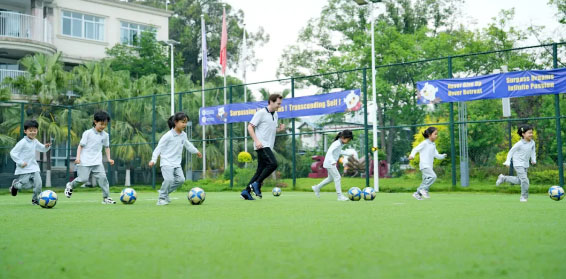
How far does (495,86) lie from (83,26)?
1155 inches

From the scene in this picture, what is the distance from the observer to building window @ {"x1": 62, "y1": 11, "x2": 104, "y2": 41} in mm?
36219

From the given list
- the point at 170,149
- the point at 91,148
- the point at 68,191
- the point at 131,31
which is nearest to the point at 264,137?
the point at 170,149

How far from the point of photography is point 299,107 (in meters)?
19.2

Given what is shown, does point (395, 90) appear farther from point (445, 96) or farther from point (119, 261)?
point (119, 261)

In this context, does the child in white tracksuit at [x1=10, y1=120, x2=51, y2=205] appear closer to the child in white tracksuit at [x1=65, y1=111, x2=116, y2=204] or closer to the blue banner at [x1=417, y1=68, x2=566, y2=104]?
the child in white tracksuit at [x1=65, y1=111, x2=116, y2=204]

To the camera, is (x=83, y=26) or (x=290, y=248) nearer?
(x=290, y=248)

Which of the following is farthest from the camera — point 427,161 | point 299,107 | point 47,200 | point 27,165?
point 299,107

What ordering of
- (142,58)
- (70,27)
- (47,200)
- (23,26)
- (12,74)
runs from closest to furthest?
(47,200) < (12,74) < (23,26) < (70,27) < (142,58)

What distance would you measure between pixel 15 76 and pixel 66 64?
6.79 m

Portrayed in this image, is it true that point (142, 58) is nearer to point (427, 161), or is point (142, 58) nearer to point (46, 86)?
point (46, 86)

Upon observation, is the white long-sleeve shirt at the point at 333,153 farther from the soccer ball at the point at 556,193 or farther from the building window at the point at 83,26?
the building window at the point at 83,26

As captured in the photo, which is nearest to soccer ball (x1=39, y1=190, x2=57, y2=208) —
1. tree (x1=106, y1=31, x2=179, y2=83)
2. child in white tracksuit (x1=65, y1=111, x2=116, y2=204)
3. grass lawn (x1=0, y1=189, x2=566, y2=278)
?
child in white tracksuit (x1=65, y1=111, x2=116, y2=204)

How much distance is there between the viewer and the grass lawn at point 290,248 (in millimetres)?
3143

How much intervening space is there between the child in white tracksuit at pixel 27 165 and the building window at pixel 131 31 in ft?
97.6
